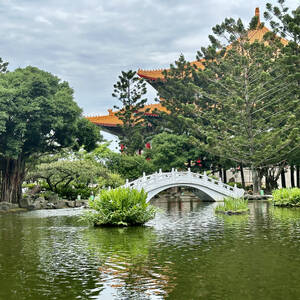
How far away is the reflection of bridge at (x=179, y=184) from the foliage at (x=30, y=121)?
4453mm

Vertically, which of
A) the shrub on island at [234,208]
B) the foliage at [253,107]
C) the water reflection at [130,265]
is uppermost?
the foliage at [253,107]

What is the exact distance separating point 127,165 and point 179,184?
758 centimetres

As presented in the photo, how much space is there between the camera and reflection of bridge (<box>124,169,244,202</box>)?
27055 mm

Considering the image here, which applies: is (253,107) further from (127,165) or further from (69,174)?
(69,174)

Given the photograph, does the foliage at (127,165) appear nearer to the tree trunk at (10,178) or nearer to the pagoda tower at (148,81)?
the pagoda tower at (148,81)

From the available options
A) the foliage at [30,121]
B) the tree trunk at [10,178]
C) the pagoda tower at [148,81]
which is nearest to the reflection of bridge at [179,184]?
the foliage at [30,121]

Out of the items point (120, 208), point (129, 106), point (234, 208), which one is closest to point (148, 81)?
point (129, 106)

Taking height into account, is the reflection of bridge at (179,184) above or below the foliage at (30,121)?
below

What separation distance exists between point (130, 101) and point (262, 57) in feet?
43.8

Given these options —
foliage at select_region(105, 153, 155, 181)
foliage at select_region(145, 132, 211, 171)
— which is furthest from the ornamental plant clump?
foliage at select_region(145, 132, 211, 171)

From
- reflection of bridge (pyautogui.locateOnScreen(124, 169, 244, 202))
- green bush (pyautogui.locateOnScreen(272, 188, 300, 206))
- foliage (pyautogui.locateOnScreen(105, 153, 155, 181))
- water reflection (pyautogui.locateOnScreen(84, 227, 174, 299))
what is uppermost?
foliage (pyautogui.locateOnScreen(105, 153, 155, 181))

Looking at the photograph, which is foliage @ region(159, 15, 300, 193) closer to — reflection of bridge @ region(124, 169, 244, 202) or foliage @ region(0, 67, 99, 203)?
reflection of bridge @ region(124, 169, 244, 202)

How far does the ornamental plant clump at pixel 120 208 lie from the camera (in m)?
14.7

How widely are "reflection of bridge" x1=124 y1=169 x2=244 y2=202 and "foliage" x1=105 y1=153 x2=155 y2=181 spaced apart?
506 centimetres
